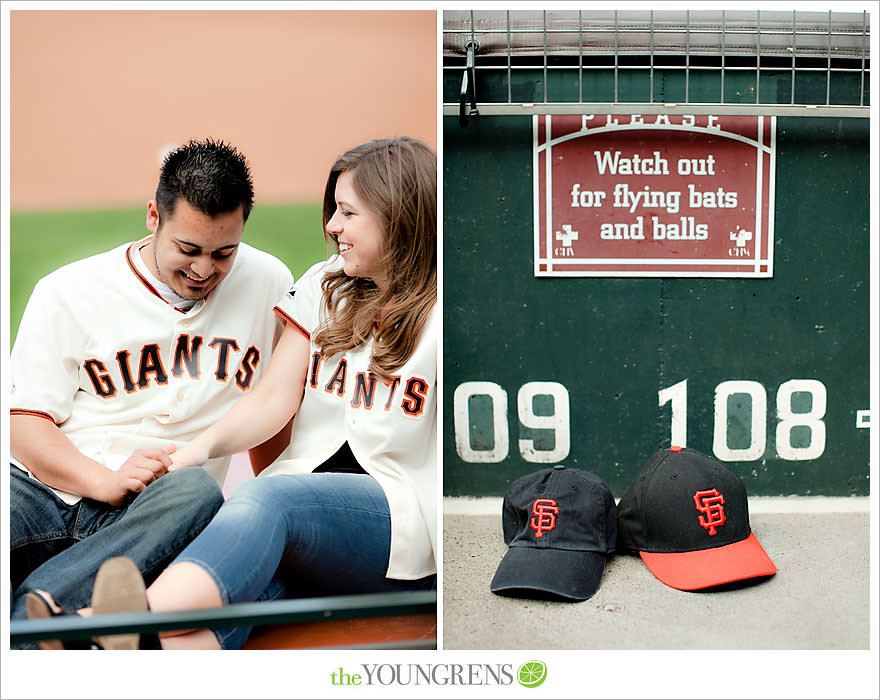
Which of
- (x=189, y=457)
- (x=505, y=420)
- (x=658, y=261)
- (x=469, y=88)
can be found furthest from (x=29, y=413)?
(x=658, y=261)

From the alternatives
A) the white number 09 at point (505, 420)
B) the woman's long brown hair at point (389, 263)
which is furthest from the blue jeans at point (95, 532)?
the white number 09 at point (505, 420)

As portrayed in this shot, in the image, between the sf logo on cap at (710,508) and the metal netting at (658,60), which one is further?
the metal netting at (658,60)

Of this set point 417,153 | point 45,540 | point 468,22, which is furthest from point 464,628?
point 468,22

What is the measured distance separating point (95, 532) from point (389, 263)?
3.16 feet

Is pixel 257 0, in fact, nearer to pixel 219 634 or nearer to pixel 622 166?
pixel 622 166

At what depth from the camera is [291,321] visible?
1821 millimetres

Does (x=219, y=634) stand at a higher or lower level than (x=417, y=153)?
lower

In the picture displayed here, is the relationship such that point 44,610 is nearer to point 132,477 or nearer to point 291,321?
point 132,477

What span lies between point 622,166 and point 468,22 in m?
0.71

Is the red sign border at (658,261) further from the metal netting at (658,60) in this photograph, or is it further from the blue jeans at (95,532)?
the blue jeans at (95,532)

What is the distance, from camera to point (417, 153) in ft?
6.01

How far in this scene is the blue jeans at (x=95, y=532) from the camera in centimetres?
173

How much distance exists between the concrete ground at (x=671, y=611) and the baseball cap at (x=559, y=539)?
0.21 feet

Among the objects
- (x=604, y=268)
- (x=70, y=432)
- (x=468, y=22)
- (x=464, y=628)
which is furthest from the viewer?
(x=604, y=268)
